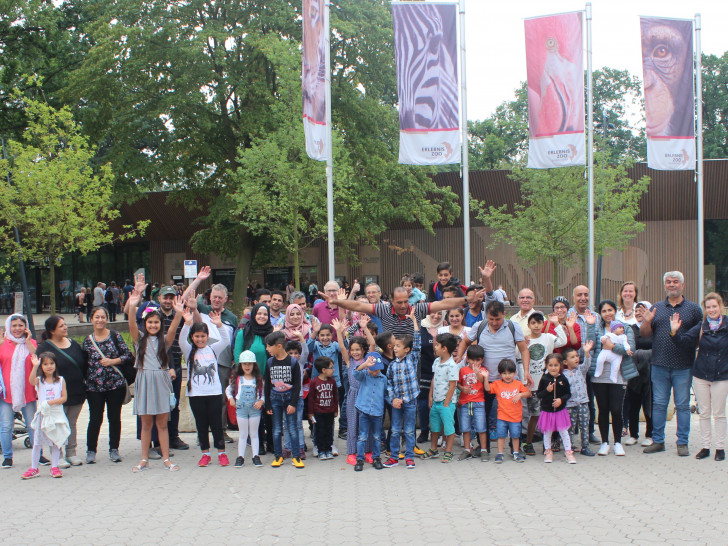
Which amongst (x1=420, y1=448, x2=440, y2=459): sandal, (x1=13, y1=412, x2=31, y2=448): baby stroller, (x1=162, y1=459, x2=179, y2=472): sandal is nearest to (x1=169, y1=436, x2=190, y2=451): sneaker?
(x1=162, y1=459, x2=179, y2=472): sandal

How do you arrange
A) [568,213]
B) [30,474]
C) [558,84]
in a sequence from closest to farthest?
[30,474], [558,84], [568,213]

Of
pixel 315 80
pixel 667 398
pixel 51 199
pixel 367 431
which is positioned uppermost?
pixel 315 80

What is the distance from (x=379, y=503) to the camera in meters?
6.11

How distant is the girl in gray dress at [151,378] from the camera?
7.55 m

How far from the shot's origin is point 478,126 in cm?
5203

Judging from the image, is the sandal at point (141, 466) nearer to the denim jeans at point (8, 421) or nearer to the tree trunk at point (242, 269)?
the denim jeans at point (8, 421)

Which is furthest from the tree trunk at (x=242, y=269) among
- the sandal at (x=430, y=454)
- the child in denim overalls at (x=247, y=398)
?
the sandal at (x=430, y=454)

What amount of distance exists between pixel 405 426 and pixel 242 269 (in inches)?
836

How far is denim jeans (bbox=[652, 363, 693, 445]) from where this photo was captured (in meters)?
7.71

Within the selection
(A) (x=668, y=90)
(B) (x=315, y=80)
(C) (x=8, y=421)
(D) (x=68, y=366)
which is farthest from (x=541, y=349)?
(A) (x=668, y=90)

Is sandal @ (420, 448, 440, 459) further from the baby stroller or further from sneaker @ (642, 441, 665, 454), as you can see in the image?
the baby stroller

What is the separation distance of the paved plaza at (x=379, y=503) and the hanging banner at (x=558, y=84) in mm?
7796

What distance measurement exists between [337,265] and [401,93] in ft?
78.0

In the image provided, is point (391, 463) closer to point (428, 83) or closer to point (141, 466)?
point (141, 466)
